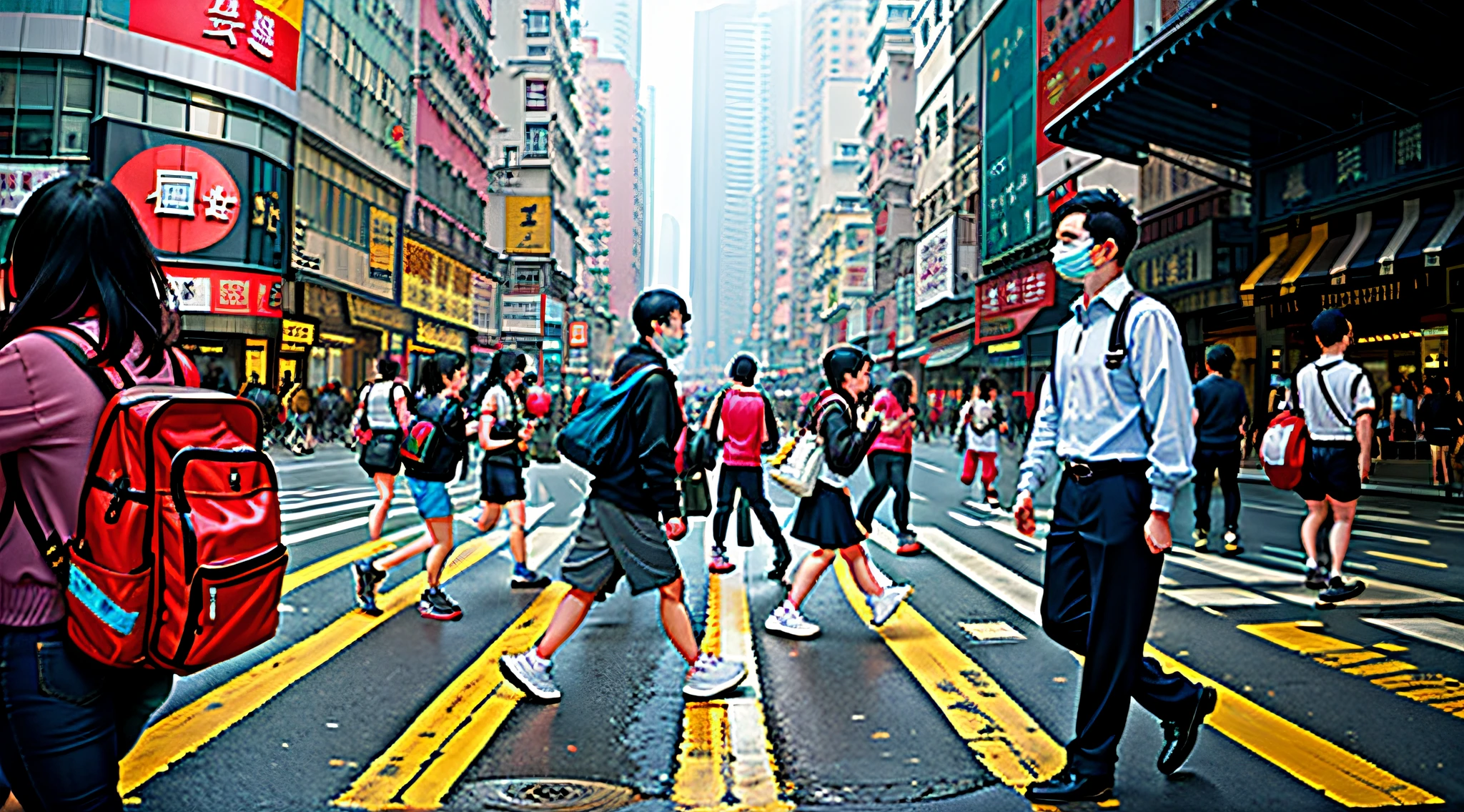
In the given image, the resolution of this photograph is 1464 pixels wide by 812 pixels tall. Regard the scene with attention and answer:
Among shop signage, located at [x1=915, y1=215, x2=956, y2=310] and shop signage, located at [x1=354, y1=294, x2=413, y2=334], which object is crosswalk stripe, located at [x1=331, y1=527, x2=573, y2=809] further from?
shop signage, located at [x1=915, y1=215, x2=956, y2=310]

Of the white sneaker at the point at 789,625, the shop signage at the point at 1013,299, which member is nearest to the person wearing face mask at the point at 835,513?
the white sneaker at the point at 789,625

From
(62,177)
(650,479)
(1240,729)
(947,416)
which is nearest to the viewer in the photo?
(62,177)

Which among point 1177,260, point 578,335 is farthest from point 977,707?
point 578,335

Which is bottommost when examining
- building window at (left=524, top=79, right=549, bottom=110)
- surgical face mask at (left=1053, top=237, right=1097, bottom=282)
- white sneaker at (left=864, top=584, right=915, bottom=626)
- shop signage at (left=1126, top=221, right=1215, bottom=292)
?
white sneaker at (left=864, top=584, right=915, bottom=626)

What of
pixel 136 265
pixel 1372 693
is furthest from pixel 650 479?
pixel 1372 693

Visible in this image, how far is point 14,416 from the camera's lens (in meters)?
2.21

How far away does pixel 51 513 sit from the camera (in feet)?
7.45

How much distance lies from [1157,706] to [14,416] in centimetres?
354

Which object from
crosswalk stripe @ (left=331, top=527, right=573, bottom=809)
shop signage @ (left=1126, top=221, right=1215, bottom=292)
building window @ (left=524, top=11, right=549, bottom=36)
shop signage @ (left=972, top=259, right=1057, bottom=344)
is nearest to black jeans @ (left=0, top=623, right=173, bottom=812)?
crosswalk stripe @ (left=331, top=527, right=573, bottom=809)

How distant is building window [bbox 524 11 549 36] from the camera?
76.8 metres

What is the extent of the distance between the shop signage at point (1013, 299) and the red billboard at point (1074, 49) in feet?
14.9

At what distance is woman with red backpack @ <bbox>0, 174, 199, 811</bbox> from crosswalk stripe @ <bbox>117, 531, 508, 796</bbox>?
1.51 meters

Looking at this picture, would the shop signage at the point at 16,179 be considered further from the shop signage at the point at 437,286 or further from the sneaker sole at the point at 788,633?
the sneaker sole at the point at 788,633

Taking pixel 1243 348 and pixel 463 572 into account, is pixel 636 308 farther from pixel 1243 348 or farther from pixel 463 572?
pixel 1243 348
